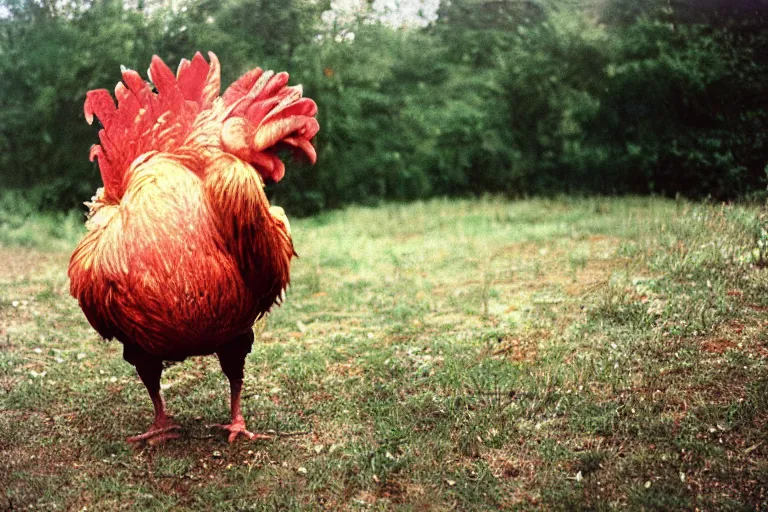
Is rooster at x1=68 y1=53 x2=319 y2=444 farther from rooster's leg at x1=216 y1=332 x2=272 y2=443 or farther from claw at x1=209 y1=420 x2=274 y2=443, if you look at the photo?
claw at x1=209 y1=420 x2=274 y2=443

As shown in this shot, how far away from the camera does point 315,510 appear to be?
3635 millimetres

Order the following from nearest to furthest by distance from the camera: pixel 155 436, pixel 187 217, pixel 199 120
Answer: pixel 187 217 < pixel 199 120 < pixel 155 436

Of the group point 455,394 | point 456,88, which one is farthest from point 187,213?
point 456,88

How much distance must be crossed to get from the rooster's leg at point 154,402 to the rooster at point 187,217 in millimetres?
13

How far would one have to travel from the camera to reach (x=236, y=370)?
4234 millimetres

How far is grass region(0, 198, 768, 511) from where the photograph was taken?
12.3ft

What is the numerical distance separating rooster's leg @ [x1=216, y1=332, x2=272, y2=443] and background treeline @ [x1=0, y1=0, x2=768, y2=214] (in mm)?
7927

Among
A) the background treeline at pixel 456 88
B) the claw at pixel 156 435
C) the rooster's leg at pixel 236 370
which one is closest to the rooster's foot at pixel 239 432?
the rooster's leg at pixel 236 370

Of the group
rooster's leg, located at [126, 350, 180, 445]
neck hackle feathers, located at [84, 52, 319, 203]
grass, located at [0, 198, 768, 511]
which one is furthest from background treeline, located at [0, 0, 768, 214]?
rooster's leg, located at [126, 350, 180, 445]

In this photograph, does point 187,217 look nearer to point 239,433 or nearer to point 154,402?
point 154,402

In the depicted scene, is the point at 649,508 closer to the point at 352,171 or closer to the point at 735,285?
the point at 735,285

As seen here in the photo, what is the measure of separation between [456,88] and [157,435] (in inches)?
427

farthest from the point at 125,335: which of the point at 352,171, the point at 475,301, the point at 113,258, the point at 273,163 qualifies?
the point at 352,171

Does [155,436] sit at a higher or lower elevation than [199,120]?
lower
